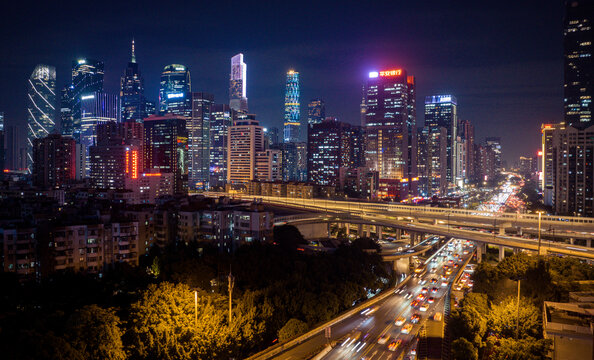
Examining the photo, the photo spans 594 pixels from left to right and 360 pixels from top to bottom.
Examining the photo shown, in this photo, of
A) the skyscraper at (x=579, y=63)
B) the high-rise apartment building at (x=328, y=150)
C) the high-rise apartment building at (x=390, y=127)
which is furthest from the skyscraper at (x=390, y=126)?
the skyscraper at (x=579, y=63)

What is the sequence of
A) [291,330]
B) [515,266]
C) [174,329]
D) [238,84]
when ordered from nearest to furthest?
[174,329]
[291,330]
[515,266]
[238,84]

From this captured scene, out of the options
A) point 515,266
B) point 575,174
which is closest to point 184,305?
point 515,266

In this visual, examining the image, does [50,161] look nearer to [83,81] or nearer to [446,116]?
[83,81]

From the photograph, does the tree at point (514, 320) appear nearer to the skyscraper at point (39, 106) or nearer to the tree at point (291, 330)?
the tree at point (291, 330)

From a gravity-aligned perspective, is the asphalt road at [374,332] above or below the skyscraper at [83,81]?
below

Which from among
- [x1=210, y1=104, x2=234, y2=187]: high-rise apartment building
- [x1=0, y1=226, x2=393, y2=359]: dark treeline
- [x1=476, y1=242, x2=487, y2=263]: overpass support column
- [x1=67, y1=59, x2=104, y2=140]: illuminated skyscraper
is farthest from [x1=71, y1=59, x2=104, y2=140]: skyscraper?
[x1=476, y1=242, x2=487, y2=263]: overpass support column

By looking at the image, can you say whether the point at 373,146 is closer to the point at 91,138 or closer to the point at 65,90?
the point at 91,138

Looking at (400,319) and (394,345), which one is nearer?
(394,345)

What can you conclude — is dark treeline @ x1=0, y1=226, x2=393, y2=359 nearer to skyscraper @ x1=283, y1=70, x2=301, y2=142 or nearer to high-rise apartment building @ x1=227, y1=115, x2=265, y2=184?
high-rise apartment building @ x1=227, y1=115, x2=265, y2=184
